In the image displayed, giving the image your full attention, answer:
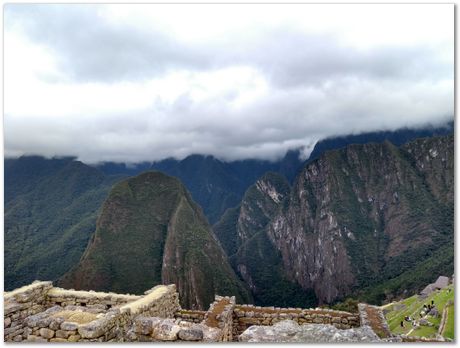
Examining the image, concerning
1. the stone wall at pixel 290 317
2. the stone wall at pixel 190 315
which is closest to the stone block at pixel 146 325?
the stone wall at pixel 290 317

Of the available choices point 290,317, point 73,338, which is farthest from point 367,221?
point 73,338

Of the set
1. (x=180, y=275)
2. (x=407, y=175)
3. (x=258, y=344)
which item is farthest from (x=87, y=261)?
(x=407, y=175)

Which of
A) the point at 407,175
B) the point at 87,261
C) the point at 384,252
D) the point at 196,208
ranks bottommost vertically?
the point at 384,252

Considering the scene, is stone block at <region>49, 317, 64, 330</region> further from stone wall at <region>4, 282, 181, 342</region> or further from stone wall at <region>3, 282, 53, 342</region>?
stone wall at <region>3, 282, 53, 342</region>

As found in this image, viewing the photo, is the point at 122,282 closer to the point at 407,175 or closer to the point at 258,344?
the point at 258,344

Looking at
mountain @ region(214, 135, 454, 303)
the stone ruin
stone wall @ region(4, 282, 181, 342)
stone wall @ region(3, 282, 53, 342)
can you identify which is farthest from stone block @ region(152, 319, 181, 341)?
mountain @ region(214, 135, 454, 303)

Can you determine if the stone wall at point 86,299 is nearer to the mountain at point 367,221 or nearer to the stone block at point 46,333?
the stone block at point 46,333
